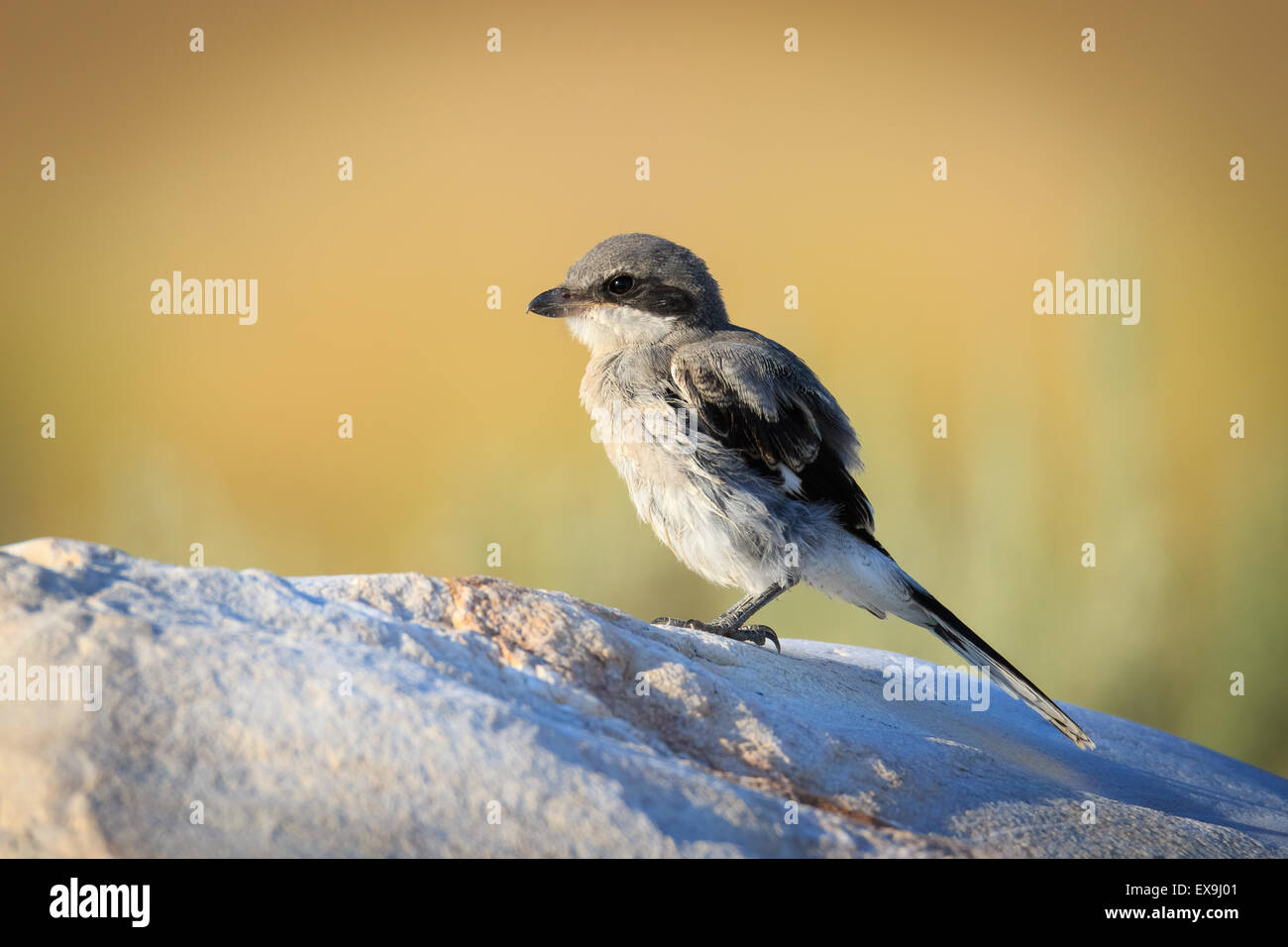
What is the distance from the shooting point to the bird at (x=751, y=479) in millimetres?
3633

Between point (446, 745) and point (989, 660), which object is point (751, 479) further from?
point (446, 745)

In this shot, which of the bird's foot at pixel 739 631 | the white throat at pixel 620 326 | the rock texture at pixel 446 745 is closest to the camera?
the rock texture at pixel 446 745

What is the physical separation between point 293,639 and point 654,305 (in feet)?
7.93

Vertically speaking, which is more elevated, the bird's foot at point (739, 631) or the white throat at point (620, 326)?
the white throat at point (620, 326)

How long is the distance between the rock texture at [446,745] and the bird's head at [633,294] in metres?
1.61

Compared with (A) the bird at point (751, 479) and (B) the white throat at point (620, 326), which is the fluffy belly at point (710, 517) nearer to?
(A) the bird at point (751, 479)

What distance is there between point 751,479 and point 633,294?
102 centimetres

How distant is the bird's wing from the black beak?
1.88 ft

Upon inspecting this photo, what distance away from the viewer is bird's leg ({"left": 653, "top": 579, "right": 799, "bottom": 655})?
3.57 meters

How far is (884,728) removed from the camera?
2816mm

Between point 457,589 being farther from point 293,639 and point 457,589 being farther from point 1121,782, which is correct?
point 1121,782

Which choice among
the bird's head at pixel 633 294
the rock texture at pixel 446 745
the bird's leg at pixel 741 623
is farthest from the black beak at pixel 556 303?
the rock texture at pixel 446 745

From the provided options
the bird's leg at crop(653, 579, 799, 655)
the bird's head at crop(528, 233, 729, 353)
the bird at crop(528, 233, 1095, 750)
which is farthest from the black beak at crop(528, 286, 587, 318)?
the bird's leg at crop(653, 579, 799, 655)

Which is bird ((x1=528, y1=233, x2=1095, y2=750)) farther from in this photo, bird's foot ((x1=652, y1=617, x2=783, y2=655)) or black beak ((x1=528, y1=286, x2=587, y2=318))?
black beak ((x1=528, y1=286, x2=587, y2=318))
